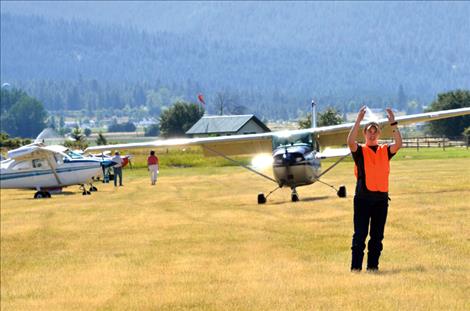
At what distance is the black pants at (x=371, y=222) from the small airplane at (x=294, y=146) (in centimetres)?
1255

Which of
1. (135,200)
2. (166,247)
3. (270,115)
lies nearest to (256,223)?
(166,247)

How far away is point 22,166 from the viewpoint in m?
43.2

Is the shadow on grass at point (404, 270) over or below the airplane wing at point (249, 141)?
below

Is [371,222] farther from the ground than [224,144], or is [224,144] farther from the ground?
[224,144]

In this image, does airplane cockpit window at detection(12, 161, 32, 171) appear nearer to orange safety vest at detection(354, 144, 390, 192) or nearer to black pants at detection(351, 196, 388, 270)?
black pants at detection(351, 196, 388, 270)

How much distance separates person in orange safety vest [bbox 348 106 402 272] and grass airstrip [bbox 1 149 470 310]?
1.81ft

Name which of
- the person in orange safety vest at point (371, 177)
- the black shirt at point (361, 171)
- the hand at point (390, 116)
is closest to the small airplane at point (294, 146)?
the person in orange safety vest at point (371, 177)

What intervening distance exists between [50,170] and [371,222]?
3098cm

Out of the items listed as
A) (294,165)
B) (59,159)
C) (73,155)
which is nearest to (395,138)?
(294,165)

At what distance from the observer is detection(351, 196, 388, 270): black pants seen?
12.8 metres

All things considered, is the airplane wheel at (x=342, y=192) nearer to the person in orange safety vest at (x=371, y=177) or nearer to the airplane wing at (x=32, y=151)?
the person in orange safety vest at (x=371, y=177)

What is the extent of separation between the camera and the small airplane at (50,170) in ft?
140

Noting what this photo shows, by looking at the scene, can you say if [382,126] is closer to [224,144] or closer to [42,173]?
[224,144]

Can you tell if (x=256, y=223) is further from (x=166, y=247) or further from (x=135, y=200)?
(x=135, y=200)
